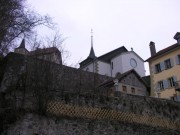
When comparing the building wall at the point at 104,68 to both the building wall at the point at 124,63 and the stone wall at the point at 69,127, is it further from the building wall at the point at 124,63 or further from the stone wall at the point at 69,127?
the stone wall at the point at 69,127

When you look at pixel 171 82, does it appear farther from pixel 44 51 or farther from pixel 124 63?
pixel 44 51

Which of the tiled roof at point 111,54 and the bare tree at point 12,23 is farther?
the tiled roof at point 111,54

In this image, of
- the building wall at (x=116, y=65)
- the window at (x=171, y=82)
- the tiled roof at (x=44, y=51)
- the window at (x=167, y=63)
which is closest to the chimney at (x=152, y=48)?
the window at (x=167, y=63)

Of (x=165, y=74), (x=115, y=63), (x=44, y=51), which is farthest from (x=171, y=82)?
(x=44, y=51)

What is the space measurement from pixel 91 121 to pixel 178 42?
646 inches

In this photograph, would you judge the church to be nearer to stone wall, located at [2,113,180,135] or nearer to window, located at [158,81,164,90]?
window, located at [158,81,164,90]

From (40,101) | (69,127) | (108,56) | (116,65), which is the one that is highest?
(108,56)

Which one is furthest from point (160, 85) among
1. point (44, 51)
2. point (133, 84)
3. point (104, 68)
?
point (44, 51)

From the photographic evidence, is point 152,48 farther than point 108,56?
No

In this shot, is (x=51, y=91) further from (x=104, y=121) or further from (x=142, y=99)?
(x=142, y=99)

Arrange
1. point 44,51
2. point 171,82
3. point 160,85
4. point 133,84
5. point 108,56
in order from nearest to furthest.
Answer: point 44,51
point 171,82
point 160,85
point 133,84
point 108,56

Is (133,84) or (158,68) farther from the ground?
(158,68)

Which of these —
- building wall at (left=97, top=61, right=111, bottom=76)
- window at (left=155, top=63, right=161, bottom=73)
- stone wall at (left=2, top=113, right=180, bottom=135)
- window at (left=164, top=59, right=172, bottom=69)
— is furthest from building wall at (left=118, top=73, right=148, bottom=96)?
stone wall at (left=2, top=113, right=180, bottom=135)

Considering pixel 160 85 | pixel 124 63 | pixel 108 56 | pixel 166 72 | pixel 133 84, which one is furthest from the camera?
pixel 108 56
